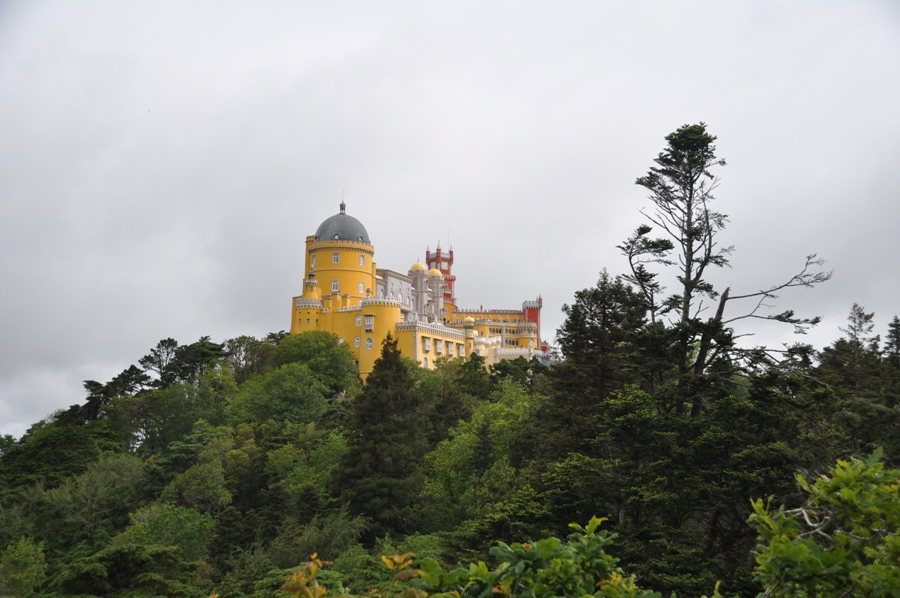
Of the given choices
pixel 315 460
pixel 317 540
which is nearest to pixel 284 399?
pixel 315 460

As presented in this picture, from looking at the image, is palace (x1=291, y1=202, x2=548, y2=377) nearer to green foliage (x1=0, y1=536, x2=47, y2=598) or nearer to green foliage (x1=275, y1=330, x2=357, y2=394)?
green foliage (x1=275, y1=330, x2=357, y2=394)

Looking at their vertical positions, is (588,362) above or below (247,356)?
below

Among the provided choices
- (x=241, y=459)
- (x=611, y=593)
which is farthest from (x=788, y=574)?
(x=241, y=459)

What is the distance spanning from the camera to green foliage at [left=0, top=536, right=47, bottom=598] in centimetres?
2805

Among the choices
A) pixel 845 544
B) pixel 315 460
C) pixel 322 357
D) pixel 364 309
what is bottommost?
pixel 845 544

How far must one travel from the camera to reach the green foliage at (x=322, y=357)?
57.0 metres

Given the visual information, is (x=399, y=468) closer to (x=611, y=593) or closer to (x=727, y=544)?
(x=727, y=544)

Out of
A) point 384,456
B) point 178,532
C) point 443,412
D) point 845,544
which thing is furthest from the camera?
point 443,412

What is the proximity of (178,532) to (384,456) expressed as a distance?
831 centimetres

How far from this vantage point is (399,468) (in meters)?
31.2

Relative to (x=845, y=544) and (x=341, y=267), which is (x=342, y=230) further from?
(x=845, y=544)

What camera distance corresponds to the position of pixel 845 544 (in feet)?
24.0

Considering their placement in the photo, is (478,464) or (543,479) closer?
(543,479)

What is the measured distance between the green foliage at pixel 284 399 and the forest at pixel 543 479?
0.69 ft
